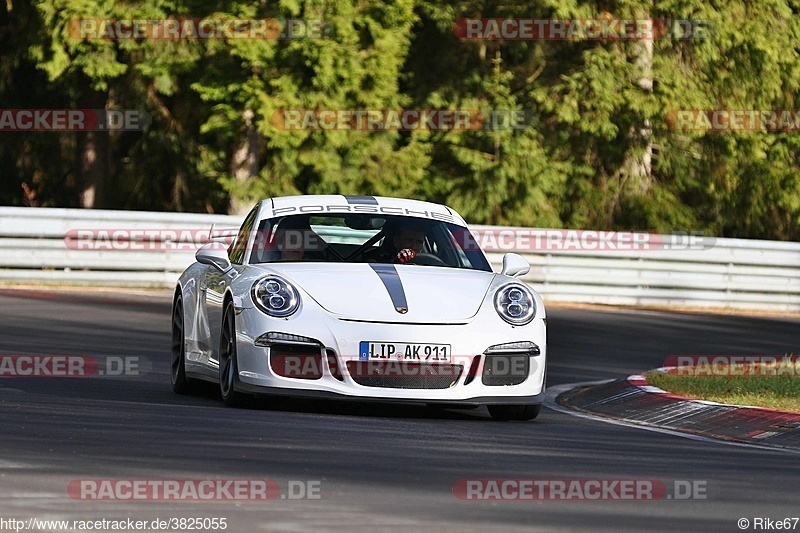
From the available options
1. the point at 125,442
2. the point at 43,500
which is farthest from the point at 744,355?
the point at 43,500

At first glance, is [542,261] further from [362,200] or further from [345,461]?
[345,461]

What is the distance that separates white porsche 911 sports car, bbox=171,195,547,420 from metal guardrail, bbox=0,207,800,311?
512 inches

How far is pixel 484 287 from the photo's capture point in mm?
10648

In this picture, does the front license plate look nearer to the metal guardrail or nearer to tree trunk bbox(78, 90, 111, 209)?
the metal guardrail

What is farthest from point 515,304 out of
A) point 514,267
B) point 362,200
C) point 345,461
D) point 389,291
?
point 345,461

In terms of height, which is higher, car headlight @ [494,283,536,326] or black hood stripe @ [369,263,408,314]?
black hood stripe @ [369,263,408,314]

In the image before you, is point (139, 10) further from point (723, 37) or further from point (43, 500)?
point (43, 500)

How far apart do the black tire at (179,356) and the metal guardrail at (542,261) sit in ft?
38.4

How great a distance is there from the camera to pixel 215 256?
1111cm

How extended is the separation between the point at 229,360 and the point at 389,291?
1065 mm

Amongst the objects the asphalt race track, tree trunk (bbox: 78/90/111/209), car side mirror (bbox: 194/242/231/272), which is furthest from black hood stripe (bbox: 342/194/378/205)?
tree trunk (bbox: 78/90/111/209)

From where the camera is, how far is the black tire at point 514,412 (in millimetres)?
10797

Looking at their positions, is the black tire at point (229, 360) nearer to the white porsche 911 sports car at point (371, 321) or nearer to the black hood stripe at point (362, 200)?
the white porsche 911 sports car at point (371, 321)

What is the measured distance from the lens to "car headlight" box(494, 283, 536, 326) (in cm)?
1048
